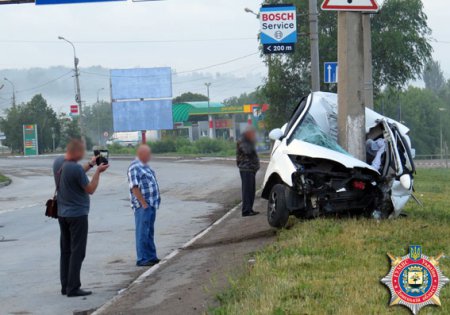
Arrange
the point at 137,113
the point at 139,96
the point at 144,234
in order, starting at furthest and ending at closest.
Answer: the point at 139,96 < the point at 137,113 < the point at 144,234

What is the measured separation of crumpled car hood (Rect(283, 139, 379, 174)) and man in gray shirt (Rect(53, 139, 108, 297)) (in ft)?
11.0

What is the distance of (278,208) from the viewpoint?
1210cm

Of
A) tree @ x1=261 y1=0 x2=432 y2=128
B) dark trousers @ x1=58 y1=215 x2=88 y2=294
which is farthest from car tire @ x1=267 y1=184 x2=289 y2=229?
tree @ x1=261 y1=0 x2=432 y2=128

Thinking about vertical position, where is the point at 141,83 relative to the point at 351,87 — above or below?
above

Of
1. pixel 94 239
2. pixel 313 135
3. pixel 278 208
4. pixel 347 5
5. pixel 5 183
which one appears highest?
pixel 347 5

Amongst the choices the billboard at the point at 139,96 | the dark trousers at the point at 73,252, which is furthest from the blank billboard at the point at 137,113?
the dark trousers at the point at 73,252

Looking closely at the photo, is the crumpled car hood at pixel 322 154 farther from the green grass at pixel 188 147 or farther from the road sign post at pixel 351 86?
the green grass at pixel 188 147

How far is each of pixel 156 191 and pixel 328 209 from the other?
96.4 inches

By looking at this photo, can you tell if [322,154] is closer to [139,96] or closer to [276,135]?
[276,135]

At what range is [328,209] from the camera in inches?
464

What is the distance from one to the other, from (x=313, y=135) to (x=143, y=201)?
9.44 feet

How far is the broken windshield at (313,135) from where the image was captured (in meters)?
12.2

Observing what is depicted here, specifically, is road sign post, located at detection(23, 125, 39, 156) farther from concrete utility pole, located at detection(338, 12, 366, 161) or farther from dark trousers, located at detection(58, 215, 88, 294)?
dark trousers, located at detection(58, 215, 88, 294)

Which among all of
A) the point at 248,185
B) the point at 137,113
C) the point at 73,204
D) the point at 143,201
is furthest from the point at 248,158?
the point at 137,113
